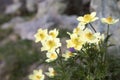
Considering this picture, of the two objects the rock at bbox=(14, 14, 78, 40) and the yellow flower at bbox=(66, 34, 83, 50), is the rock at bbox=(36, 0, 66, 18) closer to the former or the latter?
the rock at bbox=(14, 14, 78, 40)

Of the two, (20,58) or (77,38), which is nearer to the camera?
(77,38)

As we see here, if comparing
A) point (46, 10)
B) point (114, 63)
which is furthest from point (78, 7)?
point (114, 63)

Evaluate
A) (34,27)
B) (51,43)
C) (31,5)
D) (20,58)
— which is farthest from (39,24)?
(51,43)

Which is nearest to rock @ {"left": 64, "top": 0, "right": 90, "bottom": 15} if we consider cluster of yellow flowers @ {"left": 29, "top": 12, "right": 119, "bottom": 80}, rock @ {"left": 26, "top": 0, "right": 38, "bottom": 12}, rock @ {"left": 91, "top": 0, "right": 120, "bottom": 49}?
rock @ {"left": 26, "top": 0, "right": 38, "bottom": 12}

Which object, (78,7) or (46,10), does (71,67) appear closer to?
(78,7)

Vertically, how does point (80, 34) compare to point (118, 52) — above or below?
below

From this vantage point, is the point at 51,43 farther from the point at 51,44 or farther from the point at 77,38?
the point at 77,38

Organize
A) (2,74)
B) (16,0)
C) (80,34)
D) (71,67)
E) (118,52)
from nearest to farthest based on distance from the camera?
(80,34) < (71,67) < (118,52) < (2,74) < (16,0)

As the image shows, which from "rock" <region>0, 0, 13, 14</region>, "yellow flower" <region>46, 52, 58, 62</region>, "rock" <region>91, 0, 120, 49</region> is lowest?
"yellow flower" <region>46, 52, 58, 62</region>
